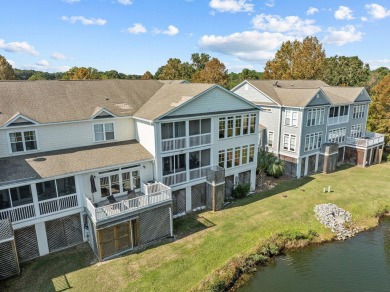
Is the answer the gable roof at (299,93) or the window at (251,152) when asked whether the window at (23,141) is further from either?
the gable roof at (299,93)

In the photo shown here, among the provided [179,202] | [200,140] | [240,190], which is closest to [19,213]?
[179,202]

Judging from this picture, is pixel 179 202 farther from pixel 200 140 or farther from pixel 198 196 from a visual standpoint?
pixel 200 140

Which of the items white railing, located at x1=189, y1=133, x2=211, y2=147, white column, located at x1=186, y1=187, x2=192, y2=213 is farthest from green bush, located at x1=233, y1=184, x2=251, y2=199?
white railing, located at x1=189, y1=133, x2=211, y2=147

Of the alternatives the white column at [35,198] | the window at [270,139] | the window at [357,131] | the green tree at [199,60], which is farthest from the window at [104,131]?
the green tree at [199,60]

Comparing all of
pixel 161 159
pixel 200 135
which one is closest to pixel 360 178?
pixel 200 135

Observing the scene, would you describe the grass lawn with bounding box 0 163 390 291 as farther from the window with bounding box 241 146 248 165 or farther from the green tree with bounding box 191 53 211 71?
the green tree with bounding box 191 53 211 71
